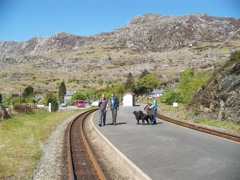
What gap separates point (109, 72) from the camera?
174 m

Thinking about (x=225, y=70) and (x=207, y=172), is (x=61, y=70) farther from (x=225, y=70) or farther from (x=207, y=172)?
(x=207, y=172)

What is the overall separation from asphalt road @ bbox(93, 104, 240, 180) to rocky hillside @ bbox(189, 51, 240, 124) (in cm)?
606

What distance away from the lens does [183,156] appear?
9922mm

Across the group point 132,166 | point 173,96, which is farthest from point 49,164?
point 173,96

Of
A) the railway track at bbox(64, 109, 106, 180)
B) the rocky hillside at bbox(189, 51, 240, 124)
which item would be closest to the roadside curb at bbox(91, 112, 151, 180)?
the railway track at bbox(64, 109, 106, 180)

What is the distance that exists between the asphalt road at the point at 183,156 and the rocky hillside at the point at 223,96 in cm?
606

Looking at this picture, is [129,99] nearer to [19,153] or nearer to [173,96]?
[173,96]

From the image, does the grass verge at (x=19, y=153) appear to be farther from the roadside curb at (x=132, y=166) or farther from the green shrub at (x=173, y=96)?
the green shrub at (x=173, y=96)

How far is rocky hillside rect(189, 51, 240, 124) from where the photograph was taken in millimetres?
19359

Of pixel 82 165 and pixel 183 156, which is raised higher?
pixel 183 156

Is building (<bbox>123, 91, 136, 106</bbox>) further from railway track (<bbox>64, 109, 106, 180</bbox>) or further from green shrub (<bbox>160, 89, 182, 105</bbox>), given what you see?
railway track (<bbox>64, 109, 106, 180</bbox>)

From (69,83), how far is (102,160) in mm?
142051

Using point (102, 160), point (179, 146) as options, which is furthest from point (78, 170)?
point (179, 146)

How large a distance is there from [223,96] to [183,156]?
12.3m
